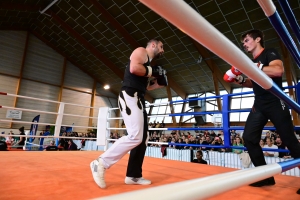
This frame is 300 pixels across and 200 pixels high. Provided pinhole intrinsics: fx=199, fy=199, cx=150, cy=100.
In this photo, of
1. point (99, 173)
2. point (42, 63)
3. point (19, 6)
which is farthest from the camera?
point (42, 63)

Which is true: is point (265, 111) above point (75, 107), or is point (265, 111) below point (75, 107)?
below

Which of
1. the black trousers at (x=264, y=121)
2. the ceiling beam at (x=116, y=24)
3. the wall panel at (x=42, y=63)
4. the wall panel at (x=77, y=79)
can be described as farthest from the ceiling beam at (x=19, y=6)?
the black trousers at (x=264, y=121)

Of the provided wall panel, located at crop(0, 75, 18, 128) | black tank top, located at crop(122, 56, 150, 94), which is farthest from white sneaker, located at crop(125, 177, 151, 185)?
wall panel, located at crop(0, 75, 18, 128)

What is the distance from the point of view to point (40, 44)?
459 inches

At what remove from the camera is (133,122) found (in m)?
1.44

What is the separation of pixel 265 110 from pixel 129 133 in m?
1.01

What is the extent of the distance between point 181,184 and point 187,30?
0.26m

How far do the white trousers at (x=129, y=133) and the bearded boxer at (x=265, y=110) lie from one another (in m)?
0.73

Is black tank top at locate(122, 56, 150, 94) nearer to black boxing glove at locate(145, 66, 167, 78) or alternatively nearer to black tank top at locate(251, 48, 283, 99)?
black boxing glove at locate(145, 66, 167, 78)

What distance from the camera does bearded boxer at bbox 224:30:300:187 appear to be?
1.34 metres

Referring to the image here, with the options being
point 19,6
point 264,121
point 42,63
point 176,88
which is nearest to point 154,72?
point 264,121

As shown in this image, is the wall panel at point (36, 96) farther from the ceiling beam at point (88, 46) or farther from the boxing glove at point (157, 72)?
the boxing glove at point (157, 72)

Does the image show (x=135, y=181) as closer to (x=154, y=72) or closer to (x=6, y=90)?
(x=154, y=72)

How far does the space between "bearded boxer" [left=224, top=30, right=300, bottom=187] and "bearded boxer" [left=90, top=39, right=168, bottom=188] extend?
668 millimetres
